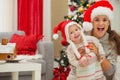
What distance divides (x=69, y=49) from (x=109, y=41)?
286mm

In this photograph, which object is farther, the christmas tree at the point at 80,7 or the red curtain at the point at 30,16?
the red curtain at the point at 30,16

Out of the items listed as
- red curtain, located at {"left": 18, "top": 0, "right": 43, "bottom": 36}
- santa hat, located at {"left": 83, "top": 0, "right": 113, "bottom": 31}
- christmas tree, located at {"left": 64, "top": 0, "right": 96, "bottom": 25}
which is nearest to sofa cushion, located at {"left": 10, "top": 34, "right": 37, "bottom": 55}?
christmas tree, located at {"left": 64, "top": 0, "right": 96, "bottom": 25}

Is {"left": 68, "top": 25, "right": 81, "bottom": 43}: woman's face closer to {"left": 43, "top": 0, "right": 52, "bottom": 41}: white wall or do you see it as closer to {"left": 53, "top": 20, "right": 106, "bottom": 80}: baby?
{"left": 53, "top": 20, "right": 106, "bottom": 80}: baby

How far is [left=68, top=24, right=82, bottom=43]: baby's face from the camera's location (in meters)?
1.75

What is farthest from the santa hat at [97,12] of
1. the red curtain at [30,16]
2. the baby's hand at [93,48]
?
the red curtain at [30,16]

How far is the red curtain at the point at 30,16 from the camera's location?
4441 millimetres

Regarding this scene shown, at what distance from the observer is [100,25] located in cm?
179

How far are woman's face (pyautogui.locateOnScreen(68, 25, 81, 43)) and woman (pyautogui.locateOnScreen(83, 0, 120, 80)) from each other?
63 mm

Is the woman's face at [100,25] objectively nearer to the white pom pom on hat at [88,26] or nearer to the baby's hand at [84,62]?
the white pom pom on hat at [88,26]

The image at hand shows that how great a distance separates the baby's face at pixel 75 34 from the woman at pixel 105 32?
0.06 meters

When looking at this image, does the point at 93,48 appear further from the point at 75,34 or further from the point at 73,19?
the point at 73,19

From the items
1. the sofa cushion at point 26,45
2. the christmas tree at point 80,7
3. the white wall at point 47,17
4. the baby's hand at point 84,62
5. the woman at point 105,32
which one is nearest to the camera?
the baby's hand at point 84,62

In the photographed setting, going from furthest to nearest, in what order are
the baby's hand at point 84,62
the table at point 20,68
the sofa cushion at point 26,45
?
the sofa cushion at point 26,45 → the table at point 20,68 → the baby's hand at point 84,62

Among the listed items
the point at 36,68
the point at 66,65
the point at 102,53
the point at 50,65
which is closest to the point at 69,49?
the point at 102,53
